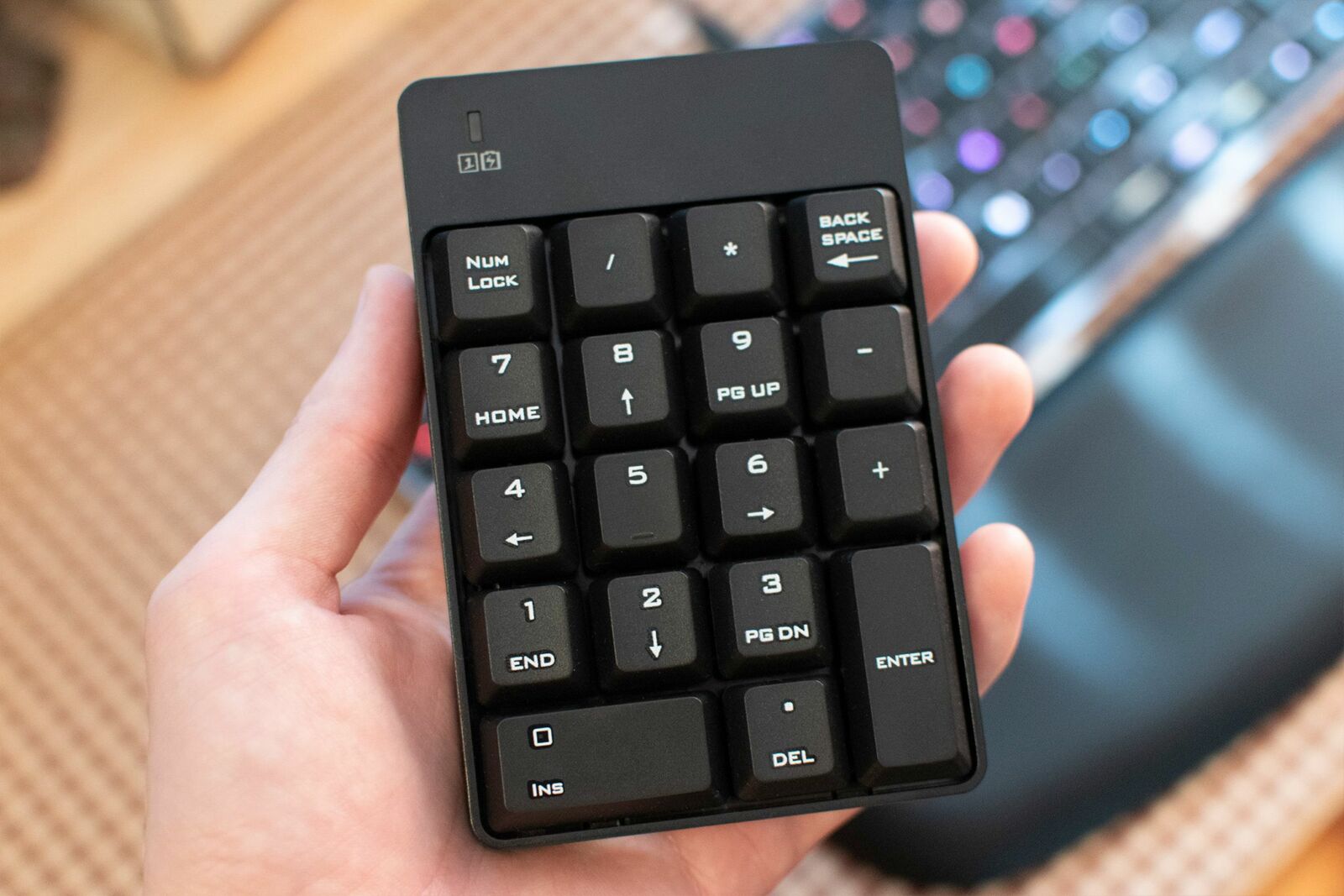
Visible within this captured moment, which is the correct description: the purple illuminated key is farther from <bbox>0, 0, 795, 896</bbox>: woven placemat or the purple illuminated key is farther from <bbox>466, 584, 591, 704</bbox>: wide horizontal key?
<bbox>466, 584, 591, 704</bbox>: wide horizontal key

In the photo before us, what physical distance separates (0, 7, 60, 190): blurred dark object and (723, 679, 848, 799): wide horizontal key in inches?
17.5

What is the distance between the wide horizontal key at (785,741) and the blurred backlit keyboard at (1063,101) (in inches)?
8.8

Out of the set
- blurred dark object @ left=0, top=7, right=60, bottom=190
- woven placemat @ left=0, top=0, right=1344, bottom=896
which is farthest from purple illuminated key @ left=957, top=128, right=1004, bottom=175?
blurred dark object @ left=0, top=7, right=60, bottom=190

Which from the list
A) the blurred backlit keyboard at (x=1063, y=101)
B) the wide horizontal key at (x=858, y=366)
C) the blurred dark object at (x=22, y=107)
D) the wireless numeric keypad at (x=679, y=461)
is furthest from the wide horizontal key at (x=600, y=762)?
the blurred dark object at (x=22, y=107)

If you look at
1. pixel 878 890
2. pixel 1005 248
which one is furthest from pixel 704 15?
pixel 878 890

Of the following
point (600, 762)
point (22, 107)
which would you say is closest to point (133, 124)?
point (22, 107)

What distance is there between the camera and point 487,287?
42 centimetres

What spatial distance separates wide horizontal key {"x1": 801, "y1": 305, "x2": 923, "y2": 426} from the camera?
1.39 ft

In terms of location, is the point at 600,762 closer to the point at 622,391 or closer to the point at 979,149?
the point at 622,391

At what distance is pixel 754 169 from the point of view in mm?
441

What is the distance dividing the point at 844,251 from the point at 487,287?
0.12 metres

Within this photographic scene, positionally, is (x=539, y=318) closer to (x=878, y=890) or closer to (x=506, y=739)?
(x=506, y=739)

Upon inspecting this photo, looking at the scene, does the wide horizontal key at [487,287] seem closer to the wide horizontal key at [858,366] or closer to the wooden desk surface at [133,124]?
the wide horizontal key at [858,366]

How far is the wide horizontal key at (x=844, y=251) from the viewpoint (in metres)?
0.43
